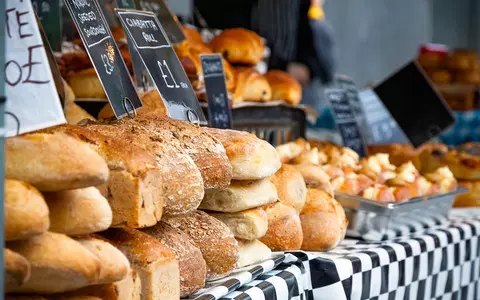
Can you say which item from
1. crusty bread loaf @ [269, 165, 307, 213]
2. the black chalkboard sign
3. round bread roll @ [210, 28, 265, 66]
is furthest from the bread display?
crusty bread loaf @ [269, 165, 307, 213]

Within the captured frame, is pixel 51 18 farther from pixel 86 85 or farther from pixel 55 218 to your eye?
pixel 55 218

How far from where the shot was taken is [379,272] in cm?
222

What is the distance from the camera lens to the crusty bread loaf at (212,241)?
1720 mm

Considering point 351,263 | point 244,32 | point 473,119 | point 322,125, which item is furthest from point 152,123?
point 473,119

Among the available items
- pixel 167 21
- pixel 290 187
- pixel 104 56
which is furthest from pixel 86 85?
pixel 290 187

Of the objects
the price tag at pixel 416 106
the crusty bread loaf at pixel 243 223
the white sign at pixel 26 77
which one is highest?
the white sign at pixel 26 77

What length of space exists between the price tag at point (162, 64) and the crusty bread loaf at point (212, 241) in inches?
15.7

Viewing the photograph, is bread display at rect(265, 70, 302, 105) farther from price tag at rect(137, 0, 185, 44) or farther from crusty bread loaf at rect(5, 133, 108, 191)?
crusty bread loaf at rect(5, 133, 108, 191)

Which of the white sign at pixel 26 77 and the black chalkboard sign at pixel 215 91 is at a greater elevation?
the white sign at pixel 26 77

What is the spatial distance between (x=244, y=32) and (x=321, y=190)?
1336 millimetres

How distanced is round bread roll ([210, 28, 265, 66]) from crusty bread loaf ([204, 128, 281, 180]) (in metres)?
1.50

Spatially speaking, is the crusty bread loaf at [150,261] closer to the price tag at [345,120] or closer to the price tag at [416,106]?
the price tag at [345,120]

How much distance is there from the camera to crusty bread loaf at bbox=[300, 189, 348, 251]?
227 cm

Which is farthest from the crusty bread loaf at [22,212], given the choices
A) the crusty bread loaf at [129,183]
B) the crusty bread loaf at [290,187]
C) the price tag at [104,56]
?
the crusty bread loaf at [290,187]
